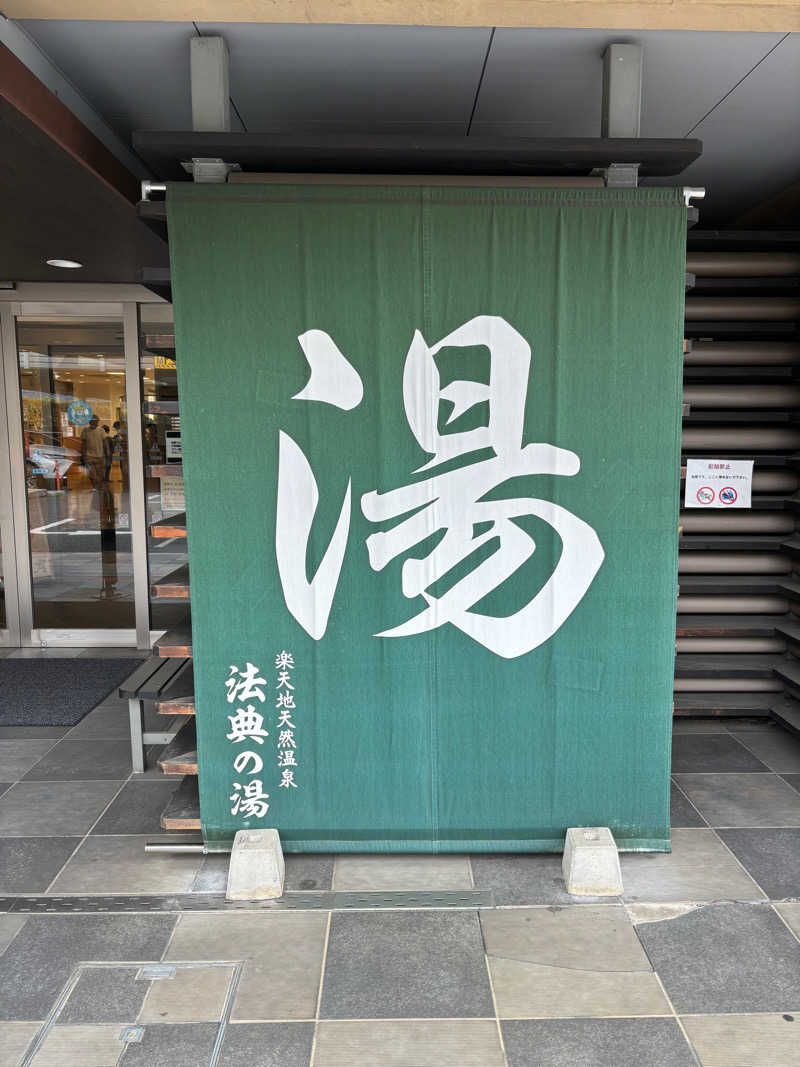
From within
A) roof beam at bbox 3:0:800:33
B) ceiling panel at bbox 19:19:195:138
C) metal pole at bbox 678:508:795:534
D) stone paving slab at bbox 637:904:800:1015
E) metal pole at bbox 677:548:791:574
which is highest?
ceiling panel at bbox 19:19:195:138

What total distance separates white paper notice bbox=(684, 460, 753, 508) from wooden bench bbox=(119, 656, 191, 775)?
347cm

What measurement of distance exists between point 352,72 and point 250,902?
363 cm

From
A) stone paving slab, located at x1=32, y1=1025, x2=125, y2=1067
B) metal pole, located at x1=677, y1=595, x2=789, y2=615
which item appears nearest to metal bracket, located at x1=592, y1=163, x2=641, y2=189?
metal pole, located at x1=677, y1=595, x2=789, y2=615

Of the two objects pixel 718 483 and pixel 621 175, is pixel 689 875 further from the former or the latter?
pixel 621 175

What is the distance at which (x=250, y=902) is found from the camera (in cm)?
300

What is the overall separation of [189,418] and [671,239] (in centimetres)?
218

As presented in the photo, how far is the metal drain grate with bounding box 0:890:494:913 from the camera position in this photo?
9.73 ft

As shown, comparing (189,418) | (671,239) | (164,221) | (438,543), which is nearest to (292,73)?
(164,221)

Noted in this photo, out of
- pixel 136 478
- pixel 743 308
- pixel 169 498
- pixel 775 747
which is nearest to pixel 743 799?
pixel 775 747

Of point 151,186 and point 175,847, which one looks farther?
point 175,847

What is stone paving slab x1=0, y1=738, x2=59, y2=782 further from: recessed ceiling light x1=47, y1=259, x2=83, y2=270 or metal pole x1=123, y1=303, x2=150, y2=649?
recessed ceiling light x1=47, y1=259, x2=83, y2=270

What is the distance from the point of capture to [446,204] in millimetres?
2941

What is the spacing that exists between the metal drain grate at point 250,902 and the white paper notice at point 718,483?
297 cm

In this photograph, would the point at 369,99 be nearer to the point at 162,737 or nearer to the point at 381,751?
the point at 381,751
